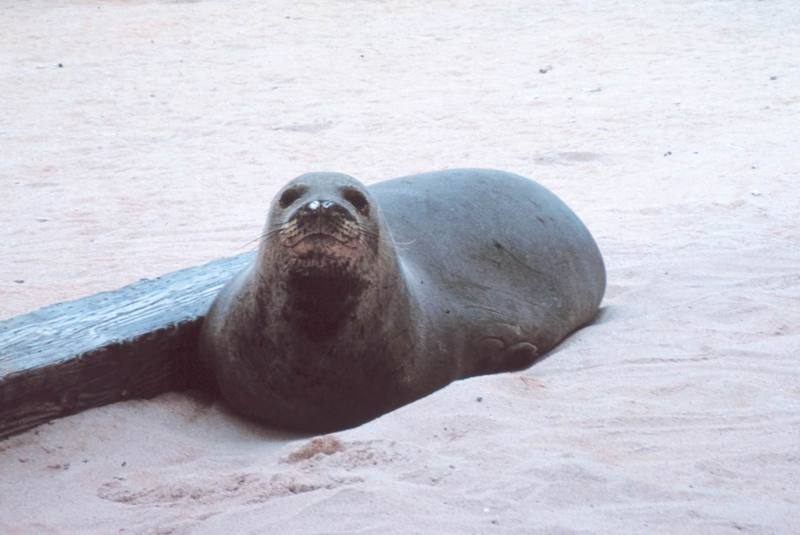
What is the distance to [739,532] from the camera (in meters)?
2.82

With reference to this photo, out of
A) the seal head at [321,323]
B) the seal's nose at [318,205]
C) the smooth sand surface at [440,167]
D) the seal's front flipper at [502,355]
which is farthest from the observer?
the seal's front flipper at [502,355]

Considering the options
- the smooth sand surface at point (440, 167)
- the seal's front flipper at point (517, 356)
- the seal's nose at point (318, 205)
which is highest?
the seal's nose at point (318, 205)

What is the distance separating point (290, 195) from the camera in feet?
13.1

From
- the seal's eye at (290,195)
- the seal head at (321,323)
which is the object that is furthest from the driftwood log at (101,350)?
the seal's eye at (290,195)

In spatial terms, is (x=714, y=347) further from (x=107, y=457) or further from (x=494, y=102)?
(x=494, y=102)

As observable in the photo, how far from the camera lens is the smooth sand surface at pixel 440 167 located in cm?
319

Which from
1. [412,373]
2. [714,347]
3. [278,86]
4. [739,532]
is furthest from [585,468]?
[278,86]

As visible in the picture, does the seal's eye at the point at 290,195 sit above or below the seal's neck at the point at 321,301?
above

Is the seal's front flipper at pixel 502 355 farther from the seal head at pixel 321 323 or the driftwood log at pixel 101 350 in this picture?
the driftwood log at pixel 101 350

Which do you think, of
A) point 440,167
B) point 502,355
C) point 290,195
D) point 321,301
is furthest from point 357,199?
point 440,167

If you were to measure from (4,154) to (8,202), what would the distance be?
1.50m

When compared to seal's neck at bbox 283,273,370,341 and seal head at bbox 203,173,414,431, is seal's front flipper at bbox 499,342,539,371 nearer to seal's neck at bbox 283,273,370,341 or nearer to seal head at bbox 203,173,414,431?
seal head at bbox 203,173,414,431

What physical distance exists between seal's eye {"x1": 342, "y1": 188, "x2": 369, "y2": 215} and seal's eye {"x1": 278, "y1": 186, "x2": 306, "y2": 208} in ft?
0.44

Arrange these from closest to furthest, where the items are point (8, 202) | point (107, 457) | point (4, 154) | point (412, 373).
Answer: point (107, 457) → point (412, 373) → point (8, 202) → point (4, 154)
